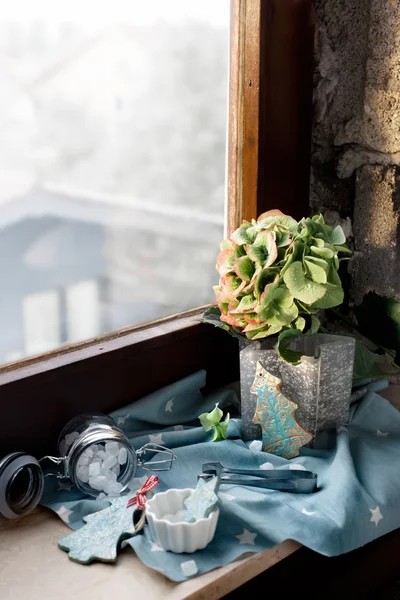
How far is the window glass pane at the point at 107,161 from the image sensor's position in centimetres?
102

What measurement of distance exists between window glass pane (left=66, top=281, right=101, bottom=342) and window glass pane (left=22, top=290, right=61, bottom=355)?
23 mm

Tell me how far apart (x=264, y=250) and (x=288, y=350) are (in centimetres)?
15

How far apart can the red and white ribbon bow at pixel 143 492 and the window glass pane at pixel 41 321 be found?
10.1 inches

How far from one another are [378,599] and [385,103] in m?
0.84

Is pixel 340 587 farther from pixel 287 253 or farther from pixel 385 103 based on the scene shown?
pixel 385 103

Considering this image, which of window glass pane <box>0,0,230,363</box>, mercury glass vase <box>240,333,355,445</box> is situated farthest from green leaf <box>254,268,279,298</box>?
window glass pane <box>0,0,230,363</box>

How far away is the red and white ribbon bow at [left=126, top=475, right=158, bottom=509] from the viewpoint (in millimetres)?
982

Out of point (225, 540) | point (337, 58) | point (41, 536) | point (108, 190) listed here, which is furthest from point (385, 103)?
point (41, 536)

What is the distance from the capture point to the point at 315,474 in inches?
42.6

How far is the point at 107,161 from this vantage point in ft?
3.67

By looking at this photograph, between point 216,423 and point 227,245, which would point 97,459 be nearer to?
point 216,423

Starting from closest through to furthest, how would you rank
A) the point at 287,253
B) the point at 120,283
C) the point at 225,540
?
the point at 225,540
the point at 287,253
the point at 120,283

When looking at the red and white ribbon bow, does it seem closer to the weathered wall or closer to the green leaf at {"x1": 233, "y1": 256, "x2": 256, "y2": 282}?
the green leaf at {"x1": 233, "y1": 256, "x2": 256, "y2": 282}

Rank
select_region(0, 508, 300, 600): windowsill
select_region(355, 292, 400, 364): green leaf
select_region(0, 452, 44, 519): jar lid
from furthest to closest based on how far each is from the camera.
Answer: select_region(355, 292, 400, 364): green leaf
select_region(0, 452, 44, 519): jar lid
select_region(0, 508, 300, 600): windowsill
